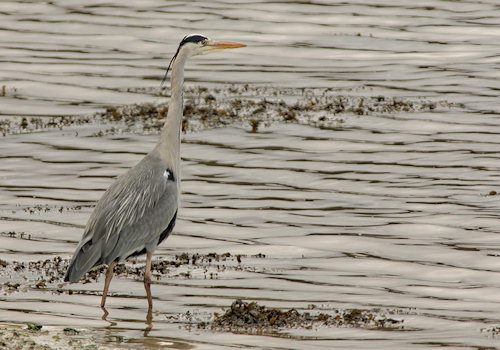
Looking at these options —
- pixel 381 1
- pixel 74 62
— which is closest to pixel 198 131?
pixel 74 62

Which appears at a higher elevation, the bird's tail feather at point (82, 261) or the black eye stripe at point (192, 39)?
the black eye stripe at point (192, 39)

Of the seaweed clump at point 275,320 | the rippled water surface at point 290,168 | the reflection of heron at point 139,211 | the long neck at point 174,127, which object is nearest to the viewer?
the seaweed clump at point 275,320

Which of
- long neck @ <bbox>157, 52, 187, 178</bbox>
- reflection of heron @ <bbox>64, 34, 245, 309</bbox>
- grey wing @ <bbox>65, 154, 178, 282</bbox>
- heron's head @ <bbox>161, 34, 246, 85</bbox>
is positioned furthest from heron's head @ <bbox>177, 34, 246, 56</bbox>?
grey wing @ <bbox>65, 154, 178, 282</bbox>

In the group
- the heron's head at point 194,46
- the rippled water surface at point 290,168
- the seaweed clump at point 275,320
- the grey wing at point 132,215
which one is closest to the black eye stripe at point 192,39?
the heron's head at point 194,46

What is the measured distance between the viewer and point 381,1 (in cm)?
2652

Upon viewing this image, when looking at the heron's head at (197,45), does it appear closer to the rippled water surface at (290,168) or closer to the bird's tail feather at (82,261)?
the rippled water surface at (290,168)

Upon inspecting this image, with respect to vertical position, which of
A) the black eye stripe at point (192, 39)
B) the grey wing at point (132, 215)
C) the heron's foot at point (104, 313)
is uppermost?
the black eye stripe at point (192, 39)

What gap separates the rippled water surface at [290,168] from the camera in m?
10.8

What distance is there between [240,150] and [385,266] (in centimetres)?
530

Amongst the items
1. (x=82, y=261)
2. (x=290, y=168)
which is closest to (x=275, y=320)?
(x=82, y=261)

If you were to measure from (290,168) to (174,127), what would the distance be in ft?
13.9

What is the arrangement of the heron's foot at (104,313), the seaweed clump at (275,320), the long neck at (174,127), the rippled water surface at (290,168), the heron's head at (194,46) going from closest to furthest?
the seaweed clump at (275,320)
the heron's foot at (104,313)
the rippled water surface at (290,168)
the long neck at (174,127)
the heron's head at (194,46)

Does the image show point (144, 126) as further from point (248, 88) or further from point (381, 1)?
point (381, 1)

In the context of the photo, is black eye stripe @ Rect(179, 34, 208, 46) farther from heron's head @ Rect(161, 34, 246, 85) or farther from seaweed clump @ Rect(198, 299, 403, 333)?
seaweed clump @ Rect(198, 299, 403, 333)
